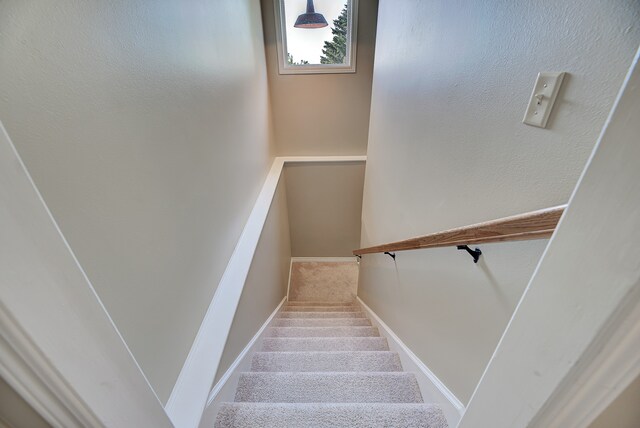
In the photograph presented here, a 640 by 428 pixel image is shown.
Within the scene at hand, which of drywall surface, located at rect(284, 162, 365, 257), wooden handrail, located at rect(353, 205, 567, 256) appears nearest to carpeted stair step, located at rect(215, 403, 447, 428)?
wooden handrail, located at rect(353, 205, 567, 256)

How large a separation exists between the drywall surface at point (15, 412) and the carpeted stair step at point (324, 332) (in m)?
1.84

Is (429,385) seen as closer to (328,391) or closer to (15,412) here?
(328,391)

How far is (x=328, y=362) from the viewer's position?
1586 millimetres

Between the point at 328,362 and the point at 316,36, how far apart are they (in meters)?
3.30

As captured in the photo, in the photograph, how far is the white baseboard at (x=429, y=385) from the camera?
1023 millimetres

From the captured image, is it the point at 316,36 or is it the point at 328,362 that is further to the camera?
the point at 316,36

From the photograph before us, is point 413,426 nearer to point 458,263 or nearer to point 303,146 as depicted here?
point 458,263

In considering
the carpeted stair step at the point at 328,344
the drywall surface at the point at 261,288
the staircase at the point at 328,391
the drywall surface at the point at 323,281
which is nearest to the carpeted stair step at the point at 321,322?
the drywall surface at the point at 261,288

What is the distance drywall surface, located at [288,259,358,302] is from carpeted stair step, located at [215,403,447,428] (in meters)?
2.90

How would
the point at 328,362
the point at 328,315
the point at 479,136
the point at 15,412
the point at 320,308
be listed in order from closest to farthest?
the point at 15,412 < the point at 479,136 < the point at 328,362 < the point at 328,315 < the point at 320,308

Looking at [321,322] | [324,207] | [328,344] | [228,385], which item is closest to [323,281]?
[324,207]

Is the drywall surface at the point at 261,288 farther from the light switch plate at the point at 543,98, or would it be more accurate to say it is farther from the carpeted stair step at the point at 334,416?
the light switch plate at the point at 543,98

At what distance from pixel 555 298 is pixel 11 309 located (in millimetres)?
715

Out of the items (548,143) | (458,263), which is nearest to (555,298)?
(548,143)
